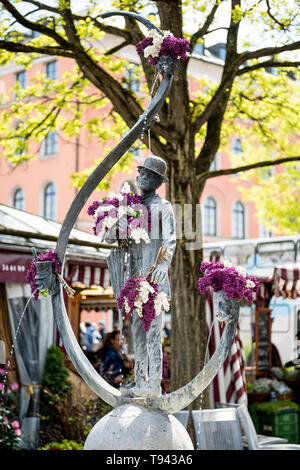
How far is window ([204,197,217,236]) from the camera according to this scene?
3447 cm

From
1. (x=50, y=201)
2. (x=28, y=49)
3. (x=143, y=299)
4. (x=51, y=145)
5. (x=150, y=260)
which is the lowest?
(x=143, y=299)

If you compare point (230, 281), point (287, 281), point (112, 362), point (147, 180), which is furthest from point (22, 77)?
point (230, 281)

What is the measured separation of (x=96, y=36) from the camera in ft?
34.7

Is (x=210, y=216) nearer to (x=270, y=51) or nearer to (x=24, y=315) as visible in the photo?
(x=24, y=315)

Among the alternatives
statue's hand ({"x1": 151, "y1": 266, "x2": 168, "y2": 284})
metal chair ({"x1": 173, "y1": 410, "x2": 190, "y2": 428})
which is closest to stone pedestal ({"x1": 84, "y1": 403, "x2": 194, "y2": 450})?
statue's hand ({"x1": 151, "y1": 266, "x2": 168, "y2": 284})

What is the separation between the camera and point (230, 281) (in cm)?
479

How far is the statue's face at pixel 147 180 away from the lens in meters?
5.50

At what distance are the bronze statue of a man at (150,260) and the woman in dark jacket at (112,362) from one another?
15.1 feet

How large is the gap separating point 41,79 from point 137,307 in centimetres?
862

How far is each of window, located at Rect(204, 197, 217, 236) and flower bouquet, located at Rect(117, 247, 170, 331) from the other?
29415mm

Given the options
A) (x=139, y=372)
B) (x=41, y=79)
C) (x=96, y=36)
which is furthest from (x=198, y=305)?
(x=41, y=79)

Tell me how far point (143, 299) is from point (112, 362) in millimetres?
6163

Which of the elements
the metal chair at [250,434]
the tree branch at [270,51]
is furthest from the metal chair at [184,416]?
the tree branch at [270,51]

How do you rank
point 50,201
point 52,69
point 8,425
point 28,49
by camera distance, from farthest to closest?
point 50,201 → point 52,69 → point 28,49 → point 8,425
